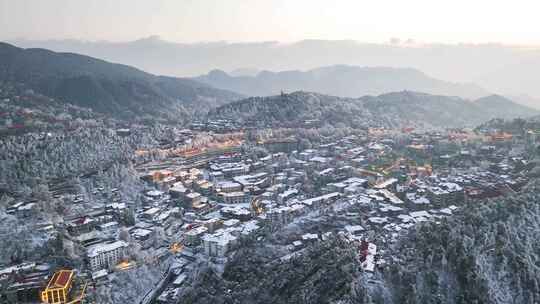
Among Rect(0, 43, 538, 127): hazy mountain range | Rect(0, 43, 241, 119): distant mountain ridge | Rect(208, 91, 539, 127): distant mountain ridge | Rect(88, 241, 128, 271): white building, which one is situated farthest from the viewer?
Rect(0, 43, 241, 119): distant mountain ridge

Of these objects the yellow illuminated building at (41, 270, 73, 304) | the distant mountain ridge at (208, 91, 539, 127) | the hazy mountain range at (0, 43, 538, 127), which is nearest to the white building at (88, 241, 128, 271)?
the yellow illuminated building at (41, 270, 73, 304)

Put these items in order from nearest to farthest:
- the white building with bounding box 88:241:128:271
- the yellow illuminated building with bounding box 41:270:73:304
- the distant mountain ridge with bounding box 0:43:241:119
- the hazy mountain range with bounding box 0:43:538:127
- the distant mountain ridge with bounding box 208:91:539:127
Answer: the yellow illuminated building with bounding box 41:270:73:304
the white building with bounding box 88:241:128:271
the distant mountain ridge with bounding box 208:91:539:127
the hazy mountain range with bounding box 0:43:538:127
the distant mountain ridge with bounding box 0:43:241:119

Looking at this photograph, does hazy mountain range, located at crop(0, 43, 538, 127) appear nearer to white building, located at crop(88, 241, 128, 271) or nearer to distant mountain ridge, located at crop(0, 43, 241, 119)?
distant mountain ridge, located at crop(0, 43, 241, 119)

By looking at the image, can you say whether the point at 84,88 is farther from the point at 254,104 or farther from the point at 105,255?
the point at 105,255

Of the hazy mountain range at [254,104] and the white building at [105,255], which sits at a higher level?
the hazy mountain range at [254,104]

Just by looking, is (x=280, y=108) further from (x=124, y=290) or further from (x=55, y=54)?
(x=55, y=54)

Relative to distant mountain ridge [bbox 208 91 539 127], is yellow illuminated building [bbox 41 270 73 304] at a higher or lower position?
lower

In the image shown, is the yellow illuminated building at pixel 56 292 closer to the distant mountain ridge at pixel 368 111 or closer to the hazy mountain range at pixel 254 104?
the distant mountain ridge at pixel 368 111

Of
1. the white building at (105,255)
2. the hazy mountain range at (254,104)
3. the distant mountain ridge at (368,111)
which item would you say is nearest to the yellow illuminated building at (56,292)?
the white building at (105,255)

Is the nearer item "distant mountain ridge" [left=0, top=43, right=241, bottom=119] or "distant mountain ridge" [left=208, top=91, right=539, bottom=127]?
"distant mountain ridge" [left=208, top=91, right=539, bottom=127]
